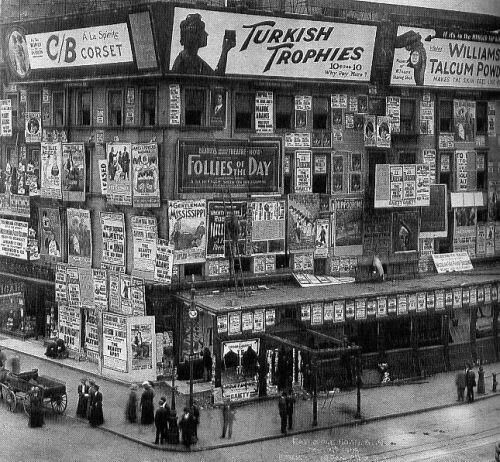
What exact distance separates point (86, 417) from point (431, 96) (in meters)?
16.3

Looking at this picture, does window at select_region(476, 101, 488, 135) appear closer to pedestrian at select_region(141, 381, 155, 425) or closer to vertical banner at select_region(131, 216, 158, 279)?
vertical banner at select_region(131, 216, 158, 279)

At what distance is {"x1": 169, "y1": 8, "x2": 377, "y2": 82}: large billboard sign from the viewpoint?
2694 cm

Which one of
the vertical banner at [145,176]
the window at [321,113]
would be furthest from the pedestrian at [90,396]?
the window at [321,113]

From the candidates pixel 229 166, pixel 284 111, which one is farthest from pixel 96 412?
pixel 284 111

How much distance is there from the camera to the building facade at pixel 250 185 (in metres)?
27.8

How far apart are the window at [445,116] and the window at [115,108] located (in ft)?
37.0

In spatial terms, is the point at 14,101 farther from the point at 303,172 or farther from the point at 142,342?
the point at 303,172

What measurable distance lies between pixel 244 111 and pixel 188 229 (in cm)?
428

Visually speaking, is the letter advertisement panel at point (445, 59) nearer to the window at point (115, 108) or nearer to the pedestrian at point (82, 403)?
the window at point (115, 108)

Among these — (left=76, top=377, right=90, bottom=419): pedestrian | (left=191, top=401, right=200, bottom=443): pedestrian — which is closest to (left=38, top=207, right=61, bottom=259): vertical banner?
(left=76, top=377, right=90, bottom=419): pedestrian

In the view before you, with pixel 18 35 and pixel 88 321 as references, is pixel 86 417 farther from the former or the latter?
pixel 18 35

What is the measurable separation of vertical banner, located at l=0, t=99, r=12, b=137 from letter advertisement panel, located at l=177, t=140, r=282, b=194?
6935 mm

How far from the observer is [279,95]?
30391 millimetres

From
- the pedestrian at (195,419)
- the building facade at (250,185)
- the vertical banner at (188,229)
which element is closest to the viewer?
the pedestrian at (195,419)
